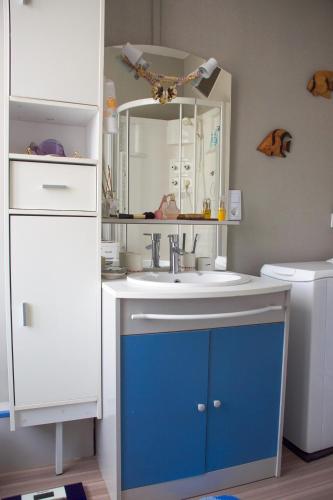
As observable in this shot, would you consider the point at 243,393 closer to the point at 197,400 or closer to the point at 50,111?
the point at 197,400

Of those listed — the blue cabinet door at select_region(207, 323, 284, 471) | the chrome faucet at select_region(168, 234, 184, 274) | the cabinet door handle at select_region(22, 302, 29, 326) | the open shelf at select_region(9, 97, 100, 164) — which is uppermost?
the open shelf at select_region(9, 97, 100, 164)

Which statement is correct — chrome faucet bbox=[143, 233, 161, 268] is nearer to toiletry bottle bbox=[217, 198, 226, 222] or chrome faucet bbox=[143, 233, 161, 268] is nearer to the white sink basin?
the white sink basin

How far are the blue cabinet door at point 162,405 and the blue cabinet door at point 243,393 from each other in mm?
55

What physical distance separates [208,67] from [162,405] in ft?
5.07

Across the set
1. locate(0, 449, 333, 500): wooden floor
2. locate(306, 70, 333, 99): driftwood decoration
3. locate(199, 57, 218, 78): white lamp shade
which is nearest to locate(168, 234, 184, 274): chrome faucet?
locate(199, 57, 218, 78): white lamp shade

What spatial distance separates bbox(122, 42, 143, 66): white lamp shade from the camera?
177 centimetres

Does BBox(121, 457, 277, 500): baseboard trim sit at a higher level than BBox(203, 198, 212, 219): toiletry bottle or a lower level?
lower

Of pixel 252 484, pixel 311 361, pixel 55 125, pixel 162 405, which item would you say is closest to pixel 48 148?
pixel 55 125

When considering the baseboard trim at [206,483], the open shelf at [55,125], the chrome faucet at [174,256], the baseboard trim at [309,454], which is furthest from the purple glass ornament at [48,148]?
the baseboard trim at [309,454]

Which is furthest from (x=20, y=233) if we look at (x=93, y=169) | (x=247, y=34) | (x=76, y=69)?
(x=247, y=34)

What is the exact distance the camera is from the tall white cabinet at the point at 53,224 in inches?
56.1

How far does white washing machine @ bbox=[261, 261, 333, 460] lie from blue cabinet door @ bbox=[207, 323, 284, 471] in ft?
0.87

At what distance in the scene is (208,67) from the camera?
1.85 m

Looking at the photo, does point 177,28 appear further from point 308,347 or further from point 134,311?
point 308,347
